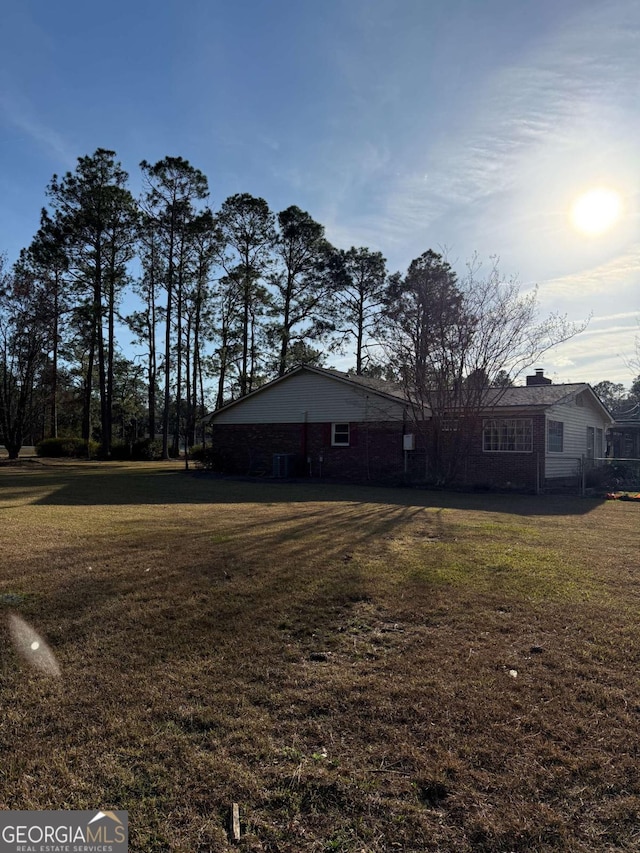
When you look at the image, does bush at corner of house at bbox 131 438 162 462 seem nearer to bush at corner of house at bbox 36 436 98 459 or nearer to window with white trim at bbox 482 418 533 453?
bush at corner of house at bbox 36 436 98 459

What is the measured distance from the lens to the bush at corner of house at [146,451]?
32500mm

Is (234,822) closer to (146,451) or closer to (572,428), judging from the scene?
(572,428)

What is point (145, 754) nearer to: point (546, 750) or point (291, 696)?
point (291, 696)

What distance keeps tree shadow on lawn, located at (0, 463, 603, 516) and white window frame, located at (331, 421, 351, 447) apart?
3447 mm

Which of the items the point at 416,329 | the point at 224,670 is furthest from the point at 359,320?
the point at 224,670

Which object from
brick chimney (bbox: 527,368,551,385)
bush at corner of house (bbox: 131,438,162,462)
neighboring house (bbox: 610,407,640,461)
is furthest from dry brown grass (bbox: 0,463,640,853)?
bush at corner of house (bbox: 131,438,162,462)

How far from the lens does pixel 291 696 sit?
3100 millimetres

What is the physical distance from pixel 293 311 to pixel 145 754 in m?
35.8

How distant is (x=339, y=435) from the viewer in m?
21.5

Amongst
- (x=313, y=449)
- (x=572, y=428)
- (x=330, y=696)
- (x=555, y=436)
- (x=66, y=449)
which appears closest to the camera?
(x=330, y=696)

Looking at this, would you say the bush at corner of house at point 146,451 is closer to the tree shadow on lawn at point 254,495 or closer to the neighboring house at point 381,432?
the neighboring house at point 381,432

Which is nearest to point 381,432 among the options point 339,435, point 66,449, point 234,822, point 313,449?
point 339,435

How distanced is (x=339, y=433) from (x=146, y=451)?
1596cm

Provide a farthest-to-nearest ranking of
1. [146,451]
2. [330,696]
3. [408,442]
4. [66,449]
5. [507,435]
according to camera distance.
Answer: [66,449] < [146,451] < [408,442] < [507,435] < [330,696]
